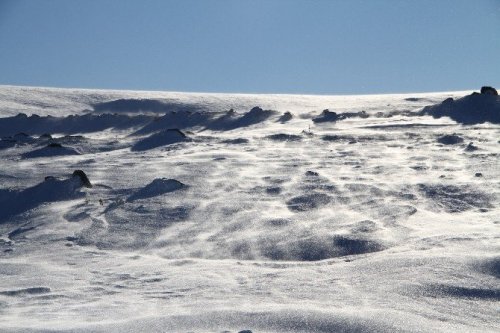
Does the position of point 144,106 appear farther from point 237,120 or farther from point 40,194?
point 40,194

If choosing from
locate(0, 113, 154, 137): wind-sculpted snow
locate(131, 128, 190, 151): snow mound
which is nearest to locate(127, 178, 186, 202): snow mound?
locate(131, 128, 190, 151): snow mound

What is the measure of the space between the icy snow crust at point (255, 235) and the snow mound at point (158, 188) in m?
0.01

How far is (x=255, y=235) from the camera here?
11.4 feet

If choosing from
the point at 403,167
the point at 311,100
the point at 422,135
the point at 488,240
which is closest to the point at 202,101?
the point at 311,100

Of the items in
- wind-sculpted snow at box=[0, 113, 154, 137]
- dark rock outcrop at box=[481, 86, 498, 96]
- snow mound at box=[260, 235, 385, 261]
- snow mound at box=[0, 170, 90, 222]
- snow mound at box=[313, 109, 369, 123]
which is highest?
dark rock outcrop at box=[481, 86, 498, 96]

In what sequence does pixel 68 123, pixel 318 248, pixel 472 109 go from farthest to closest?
1. pixel 68 123
2. pixel 472 109
3. pixel 318 248

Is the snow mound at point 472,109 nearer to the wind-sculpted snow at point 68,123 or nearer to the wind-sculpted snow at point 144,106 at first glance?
the wind-sculpted snow at point 68,123

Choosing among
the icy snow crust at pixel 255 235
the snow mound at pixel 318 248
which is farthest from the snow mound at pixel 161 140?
the snow mound at pixel 318 248

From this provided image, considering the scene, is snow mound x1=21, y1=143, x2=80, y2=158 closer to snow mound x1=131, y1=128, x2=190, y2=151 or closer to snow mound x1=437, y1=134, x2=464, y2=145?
snow mound x1=131, y1=128, x2=190, y2=151

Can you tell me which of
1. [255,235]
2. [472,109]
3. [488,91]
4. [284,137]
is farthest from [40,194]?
[488,91]

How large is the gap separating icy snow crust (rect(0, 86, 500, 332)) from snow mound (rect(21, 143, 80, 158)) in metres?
0.02

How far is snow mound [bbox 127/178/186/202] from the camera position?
4.54 m

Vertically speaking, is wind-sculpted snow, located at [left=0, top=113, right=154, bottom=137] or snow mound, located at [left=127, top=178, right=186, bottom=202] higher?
wind-sculpted snow, located at [left=0, top=113, right=154, bottom=137]

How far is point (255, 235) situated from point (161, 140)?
4.46 meters
